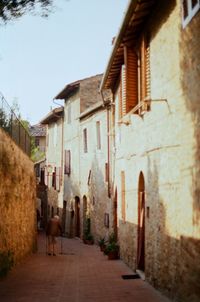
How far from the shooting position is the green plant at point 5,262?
1210 cm

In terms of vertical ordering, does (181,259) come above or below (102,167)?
below

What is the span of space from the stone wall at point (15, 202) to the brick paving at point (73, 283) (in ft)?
2.47

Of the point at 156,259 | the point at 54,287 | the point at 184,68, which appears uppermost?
the point at 184,68

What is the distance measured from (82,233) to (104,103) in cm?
941

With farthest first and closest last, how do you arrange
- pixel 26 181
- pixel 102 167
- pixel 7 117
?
pixel 102 167, pixel 26 181, pixel 7 117

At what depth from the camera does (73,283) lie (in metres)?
11.9

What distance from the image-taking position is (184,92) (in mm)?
8531

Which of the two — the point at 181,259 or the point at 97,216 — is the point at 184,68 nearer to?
the point at 181,259

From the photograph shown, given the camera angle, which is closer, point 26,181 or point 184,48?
point 184,48

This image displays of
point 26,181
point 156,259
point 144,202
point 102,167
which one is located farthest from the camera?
point 102,167

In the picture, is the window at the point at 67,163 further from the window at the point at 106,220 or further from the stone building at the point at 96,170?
the window at the point at 106,220

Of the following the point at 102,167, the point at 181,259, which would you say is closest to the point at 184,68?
the point at 181,259

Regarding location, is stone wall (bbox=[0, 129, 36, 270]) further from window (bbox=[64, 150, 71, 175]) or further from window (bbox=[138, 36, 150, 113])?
window (bbox=[64, 150, 71, 175])

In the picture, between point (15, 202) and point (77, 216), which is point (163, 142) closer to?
point (15, 202)
